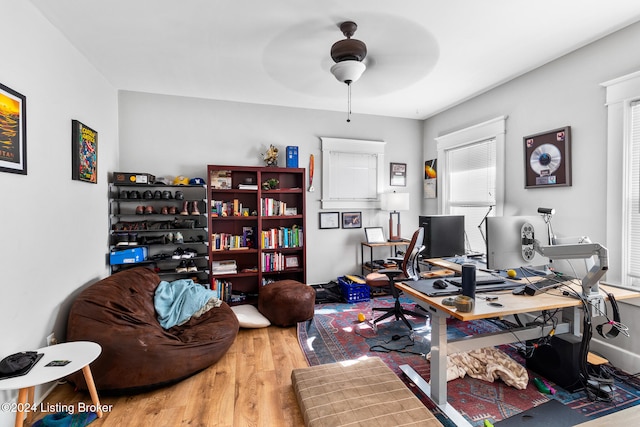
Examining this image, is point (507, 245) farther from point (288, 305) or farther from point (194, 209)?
point (194, 209)

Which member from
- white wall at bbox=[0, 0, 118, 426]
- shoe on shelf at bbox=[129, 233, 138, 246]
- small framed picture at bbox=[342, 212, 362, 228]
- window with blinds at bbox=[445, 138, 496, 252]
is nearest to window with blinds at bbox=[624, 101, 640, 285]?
window with blinds at bbox=[445, 138, 496, 252]

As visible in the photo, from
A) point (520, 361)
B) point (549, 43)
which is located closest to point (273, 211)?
point (520, 361)

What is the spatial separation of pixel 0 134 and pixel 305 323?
9.49 feet

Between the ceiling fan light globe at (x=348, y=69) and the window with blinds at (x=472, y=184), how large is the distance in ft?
6.96

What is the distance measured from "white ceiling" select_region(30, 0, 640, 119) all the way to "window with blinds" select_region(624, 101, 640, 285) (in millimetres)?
805

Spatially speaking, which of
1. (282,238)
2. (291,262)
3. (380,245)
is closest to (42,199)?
(282,238)

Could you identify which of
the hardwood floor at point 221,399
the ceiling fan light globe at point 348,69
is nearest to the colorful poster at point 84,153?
the hardwood floor at point 221,399

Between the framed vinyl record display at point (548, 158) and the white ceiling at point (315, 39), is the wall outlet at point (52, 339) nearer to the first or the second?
the white ceiling at point (315, 39)

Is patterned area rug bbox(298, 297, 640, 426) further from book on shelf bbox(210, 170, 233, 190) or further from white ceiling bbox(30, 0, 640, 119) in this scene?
white ceiling bbox(30, 0, 640, 119)

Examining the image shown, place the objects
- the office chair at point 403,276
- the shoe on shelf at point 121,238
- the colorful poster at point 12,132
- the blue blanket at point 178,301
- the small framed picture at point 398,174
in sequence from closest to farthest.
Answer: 1. the colorful poster at point 12,132
2. the blue blanket at point 178,301
3. the office chair at point 403,276
4. the shoe on shelf at point 121,238
5. the small framed picture at point 398,174

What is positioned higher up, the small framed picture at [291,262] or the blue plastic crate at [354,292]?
the small framed picture at [291,262]

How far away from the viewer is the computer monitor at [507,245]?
2084 millimetres

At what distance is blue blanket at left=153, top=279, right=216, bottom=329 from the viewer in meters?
2.73

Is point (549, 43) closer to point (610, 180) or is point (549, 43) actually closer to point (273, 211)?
point (610, 180)
